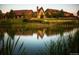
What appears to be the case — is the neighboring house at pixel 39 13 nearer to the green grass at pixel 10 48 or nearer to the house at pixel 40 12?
the house at pixel 40 12

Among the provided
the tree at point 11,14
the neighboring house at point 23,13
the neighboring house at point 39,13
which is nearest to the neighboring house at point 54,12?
the neighboring house at point 39,13

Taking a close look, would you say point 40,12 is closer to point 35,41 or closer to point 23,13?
point 23,13

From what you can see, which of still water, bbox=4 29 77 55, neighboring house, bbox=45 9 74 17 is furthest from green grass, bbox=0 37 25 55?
neighboring house, bbox=45 9 74 17

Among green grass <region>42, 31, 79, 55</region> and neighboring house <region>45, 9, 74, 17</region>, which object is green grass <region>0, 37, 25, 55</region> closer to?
green grass <region>42, 31, 79, 55</region>

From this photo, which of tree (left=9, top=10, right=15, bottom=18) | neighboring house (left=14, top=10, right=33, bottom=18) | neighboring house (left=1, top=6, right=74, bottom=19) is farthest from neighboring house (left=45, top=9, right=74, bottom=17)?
tree (left=9, top=10, right=15, bottom=18)

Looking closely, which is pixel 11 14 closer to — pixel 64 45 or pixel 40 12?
pixel 40 12

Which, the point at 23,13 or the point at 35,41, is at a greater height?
the point at 23,13

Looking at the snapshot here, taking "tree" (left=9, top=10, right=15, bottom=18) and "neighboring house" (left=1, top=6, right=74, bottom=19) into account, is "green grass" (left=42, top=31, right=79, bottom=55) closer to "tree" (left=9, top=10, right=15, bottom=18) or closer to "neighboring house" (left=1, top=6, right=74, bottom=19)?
"neighboring house" (left=1, top=6, right=74, bottom=19)

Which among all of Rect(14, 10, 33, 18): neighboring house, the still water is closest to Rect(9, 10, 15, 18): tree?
Rect(14, 10, 33, 18): neighboring house

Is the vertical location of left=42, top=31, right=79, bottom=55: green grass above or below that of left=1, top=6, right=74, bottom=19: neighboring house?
below

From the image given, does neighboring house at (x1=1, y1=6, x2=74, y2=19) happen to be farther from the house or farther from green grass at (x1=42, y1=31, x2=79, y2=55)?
green grass at (x1=42, y1=31, x2=79, y2=55)

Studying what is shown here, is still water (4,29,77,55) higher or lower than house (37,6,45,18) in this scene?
lower

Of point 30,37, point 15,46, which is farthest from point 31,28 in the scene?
A: point 15,46

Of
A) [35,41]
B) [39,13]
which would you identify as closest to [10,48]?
[35,41]
